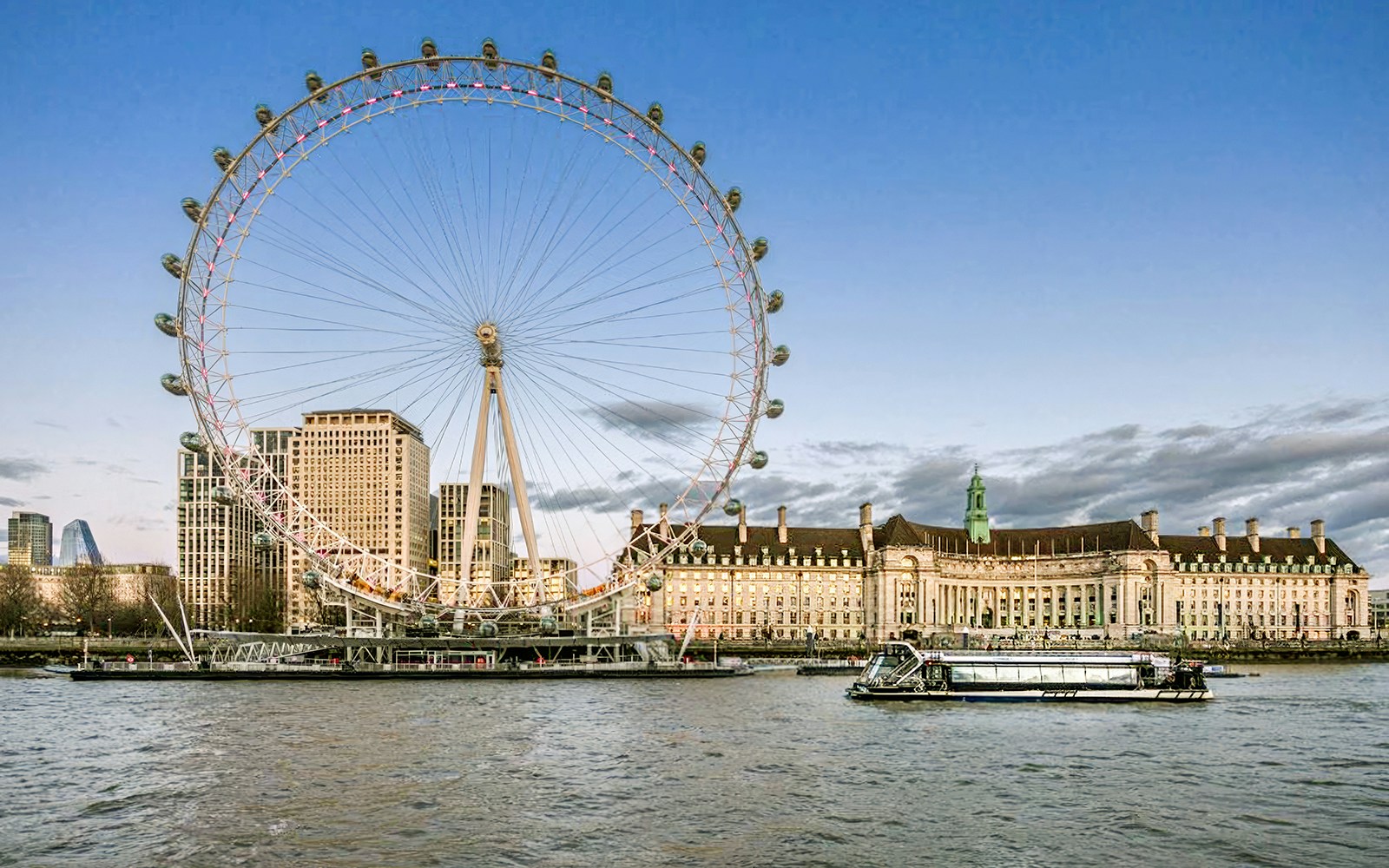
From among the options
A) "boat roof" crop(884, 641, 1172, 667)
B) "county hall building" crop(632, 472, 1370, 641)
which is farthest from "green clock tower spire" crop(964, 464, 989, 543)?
"boat roof" crop(884, 641, 1172, 667)

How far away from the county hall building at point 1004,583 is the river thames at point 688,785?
106m

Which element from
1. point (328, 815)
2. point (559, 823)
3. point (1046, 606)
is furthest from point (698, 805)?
point (1046, 606)

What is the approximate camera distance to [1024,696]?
77.2 metres

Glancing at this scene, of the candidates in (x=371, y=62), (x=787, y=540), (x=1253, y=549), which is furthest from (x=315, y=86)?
(x=1253, y=549)

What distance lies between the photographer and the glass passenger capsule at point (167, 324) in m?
74.5

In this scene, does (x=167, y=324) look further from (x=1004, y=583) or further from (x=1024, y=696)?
(x=1004, y=583)

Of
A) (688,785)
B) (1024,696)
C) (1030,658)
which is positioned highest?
(1030,658)

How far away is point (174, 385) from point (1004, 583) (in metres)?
145

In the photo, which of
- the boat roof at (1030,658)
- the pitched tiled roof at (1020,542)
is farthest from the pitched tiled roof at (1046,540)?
the boat roof at (1030,658)

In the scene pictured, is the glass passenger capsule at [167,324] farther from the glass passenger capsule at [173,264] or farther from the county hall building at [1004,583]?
the county hall building at [1004,583]

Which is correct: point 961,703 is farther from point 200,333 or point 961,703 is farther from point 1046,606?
point 1046,606

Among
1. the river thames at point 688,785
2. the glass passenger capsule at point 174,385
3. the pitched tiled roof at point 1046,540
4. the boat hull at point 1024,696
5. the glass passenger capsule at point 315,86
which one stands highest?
the glass passenger capsule at point 315,86

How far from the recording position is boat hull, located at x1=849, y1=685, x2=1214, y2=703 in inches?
3024

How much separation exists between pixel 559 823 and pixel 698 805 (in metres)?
4.78
